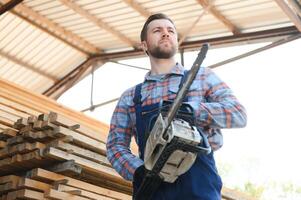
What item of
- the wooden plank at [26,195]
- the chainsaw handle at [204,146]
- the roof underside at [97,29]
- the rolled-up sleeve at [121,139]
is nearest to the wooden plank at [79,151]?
the wooden plank at [26,195]

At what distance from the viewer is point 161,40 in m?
2.74

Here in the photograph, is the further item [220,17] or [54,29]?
[54,29]

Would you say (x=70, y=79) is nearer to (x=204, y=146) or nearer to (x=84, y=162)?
(x=84, y=162)

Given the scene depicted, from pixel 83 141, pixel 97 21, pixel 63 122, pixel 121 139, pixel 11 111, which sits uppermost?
pixel 97 21

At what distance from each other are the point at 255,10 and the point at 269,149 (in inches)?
485

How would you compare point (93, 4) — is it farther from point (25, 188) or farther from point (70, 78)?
point (25, 188)

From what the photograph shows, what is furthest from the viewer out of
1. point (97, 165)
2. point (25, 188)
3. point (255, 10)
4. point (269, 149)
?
point (269, 149)

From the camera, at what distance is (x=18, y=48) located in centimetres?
1195

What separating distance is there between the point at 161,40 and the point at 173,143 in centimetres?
75

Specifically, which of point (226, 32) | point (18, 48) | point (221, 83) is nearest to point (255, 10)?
point (226, 32)

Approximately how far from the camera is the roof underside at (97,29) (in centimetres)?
976

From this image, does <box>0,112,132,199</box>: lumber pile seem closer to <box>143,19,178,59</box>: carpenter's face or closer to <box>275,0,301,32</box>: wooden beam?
<box>143,19,178,59</box>: carpenter's face

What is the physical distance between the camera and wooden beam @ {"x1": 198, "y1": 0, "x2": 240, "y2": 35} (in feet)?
31.4

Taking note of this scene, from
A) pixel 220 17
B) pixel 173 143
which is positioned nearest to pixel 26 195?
pixel 173 143
